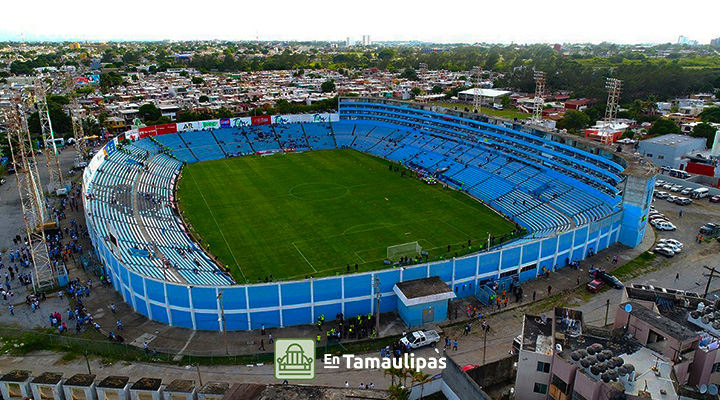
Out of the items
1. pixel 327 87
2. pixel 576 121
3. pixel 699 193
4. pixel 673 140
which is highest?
pixel 327 87

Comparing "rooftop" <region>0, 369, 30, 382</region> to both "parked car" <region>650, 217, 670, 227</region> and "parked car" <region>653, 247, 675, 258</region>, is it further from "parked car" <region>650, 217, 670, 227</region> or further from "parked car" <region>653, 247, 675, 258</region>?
"parked car" <region>650, 217, 670, 227</region>

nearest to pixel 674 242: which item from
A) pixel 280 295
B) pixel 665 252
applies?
pixel 665 252

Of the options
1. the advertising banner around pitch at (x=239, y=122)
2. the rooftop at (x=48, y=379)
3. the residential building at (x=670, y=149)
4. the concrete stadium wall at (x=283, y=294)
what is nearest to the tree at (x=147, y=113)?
the advertising banner around pitch at (x=239, y=122)

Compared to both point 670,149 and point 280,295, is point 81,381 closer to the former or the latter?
point 280,295

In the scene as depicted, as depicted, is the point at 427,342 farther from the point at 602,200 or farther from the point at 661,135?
the point at 661,135

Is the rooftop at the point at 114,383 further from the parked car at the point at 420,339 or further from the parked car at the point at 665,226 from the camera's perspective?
the parked car at the point at 665,226

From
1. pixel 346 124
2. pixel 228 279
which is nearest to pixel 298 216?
pixel 228 279
